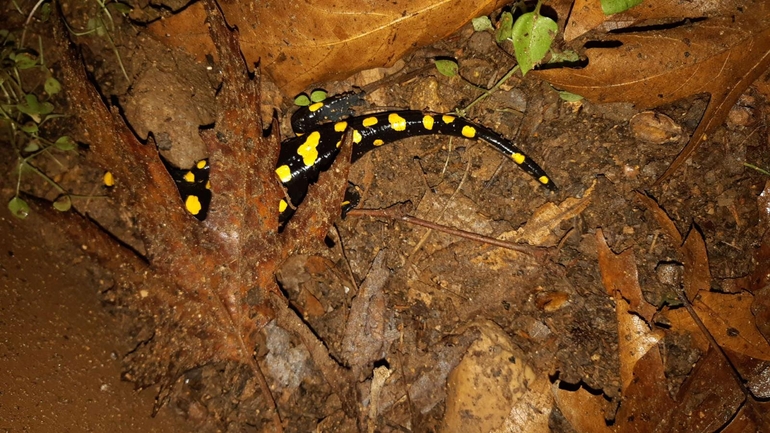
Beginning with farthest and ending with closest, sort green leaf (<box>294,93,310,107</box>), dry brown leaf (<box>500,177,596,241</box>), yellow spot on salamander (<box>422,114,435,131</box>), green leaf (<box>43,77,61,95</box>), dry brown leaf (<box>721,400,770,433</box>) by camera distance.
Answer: green leaf (<box>294,93,310,107</box>) < yellow spot on salamander (<box>422,114,435,131</box>) < dry brown leaf (<box>500,177,596,241</box>) < green leaf (<box>43,77,61,95</box>) < dry brown leaf (<box>721,400,770,433</box>)

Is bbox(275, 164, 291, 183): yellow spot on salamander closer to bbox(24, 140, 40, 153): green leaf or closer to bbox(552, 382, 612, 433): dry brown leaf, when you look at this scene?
bbox(24, 140, 40, 153): green leaf

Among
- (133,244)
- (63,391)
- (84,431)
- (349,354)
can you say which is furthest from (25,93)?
(349,354)

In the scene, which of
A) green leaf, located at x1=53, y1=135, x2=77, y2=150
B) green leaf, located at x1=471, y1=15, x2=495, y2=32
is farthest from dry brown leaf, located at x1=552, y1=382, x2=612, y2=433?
green leaf, located at x1=53, y1=135, x2=77, y2=150

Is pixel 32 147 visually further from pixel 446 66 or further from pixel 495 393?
pixel 495 393

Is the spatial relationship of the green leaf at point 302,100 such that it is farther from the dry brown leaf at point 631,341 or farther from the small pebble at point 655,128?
the dry brown leaf at point 631,341

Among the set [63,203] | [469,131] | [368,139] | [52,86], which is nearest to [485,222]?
[469,131]

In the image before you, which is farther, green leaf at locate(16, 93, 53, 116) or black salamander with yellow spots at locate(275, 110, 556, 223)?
black salamander with yellow spots at locate(275, 110, 556, 223)
